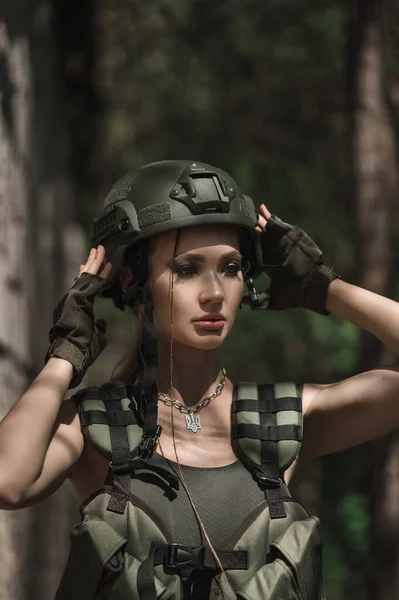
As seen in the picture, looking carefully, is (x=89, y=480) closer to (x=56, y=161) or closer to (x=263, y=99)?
(x=56, y=161)

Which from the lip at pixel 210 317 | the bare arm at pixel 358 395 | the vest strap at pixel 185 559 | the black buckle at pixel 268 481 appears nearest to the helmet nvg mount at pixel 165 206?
the lip at pixel 210 317

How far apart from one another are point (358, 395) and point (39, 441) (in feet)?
4.06

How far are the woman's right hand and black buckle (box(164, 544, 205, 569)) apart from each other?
0.70 meters

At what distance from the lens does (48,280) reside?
696cm

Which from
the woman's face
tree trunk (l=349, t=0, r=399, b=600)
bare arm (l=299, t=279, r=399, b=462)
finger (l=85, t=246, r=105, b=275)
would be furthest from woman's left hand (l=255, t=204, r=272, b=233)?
tree trunk (l=349, t=0, r=399, b=600)

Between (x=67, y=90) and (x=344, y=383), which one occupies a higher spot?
(x=67, y=90)

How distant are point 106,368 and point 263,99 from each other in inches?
131

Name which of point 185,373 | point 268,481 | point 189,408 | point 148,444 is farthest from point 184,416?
point 268,481

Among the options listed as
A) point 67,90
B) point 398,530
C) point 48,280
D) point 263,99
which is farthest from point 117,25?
point 398,530

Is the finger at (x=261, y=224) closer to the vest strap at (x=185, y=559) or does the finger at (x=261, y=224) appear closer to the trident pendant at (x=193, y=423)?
the trident pendant at (x=193, y=423)

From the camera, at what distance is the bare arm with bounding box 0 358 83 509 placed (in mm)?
3686

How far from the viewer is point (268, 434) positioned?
4105mm

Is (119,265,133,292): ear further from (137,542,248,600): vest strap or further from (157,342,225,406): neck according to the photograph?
(137,542,248,600): vest strap

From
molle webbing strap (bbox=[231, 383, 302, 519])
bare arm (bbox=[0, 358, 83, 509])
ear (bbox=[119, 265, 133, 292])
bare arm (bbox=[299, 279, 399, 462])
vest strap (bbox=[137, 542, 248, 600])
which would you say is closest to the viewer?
bare arm (bbox=[0, 358, 83, 509])
